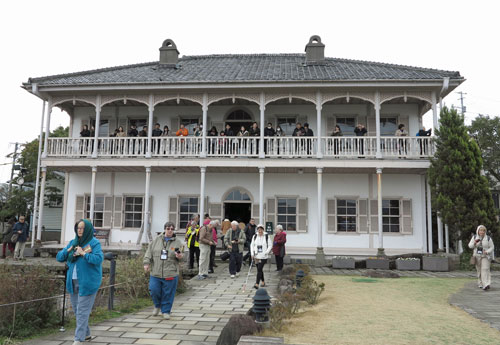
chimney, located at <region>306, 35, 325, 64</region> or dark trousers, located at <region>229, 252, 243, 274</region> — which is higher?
chimney, located at <region>306, 35, 325, 64</region>

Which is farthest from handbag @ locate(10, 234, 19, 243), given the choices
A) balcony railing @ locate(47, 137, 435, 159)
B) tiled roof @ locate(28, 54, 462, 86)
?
tiled roof @ locate(28, 54, 462, 86)

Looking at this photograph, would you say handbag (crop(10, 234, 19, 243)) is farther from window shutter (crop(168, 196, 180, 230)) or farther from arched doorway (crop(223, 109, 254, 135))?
arched doorway (crop(223, 109, 254, 135))

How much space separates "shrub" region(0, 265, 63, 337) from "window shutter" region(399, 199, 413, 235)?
525 inches

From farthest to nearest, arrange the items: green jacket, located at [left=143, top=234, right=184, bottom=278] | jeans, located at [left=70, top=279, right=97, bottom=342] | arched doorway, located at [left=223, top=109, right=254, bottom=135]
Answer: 1. arched doorway, located at [left=223, top=109, right=254, bottom=135]
2. green jacket, located at [left=143, top=234, right=184, bottom=278]
3. jeans, located at [left=70, top=279, right=97, bottom=342]

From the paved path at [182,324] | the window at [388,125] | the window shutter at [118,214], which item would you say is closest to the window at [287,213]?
the window at [388,125]

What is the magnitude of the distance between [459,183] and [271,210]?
700 cm

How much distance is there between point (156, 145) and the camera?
15242 millimetres

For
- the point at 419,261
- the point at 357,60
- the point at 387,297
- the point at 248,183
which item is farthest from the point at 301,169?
the point at 387,297

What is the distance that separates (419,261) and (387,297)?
5.79 m

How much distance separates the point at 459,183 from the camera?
41.7 ft

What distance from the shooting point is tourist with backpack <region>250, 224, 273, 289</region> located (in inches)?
344

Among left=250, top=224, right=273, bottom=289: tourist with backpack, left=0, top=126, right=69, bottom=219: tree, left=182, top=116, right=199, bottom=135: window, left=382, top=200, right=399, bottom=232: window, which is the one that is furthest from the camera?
left=0, top=126, right=69, bottom=219: tree

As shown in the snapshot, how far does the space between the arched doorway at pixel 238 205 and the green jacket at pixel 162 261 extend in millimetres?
10145

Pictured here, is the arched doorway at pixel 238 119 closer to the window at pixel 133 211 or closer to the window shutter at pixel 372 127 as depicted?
the window shutter at pixel 372 127
